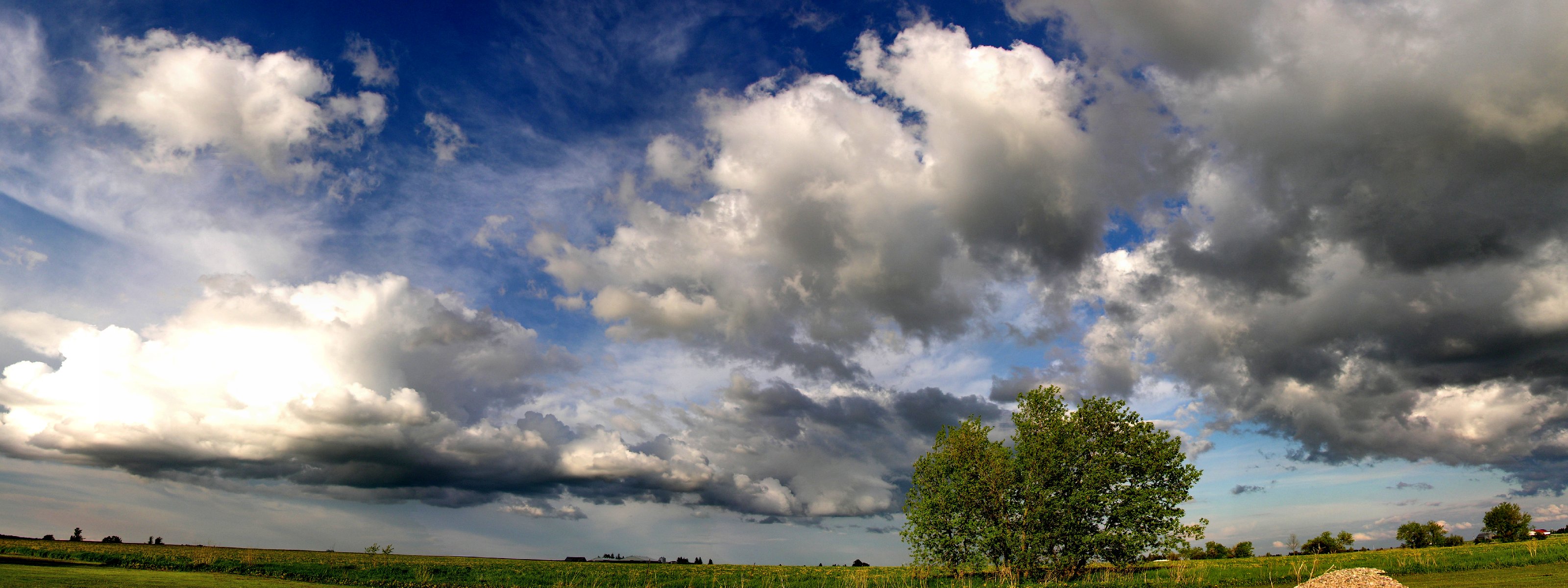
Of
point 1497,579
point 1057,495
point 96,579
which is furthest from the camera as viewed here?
point 1057,495

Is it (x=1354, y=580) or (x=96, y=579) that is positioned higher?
(x=1354, y=580)

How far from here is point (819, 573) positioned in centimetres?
8588

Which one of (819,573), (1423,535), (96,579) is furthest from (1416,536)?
(96,579)

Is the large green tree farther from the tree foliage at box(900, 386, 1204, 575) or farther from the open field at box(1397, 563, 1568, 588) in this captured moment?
the open field at box(1397, 563, 1568, 588)

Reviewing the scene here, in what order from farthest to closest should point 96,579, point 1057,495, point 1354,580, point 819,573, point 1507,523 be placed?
1. point 1507,523
2. point 819,573
3. point 1057,495
4. point 1354,580
5. point 96,579

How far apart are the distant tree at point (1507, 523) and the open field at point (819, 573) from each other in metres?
149

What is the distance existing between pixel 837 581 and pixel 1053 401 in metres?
31.7

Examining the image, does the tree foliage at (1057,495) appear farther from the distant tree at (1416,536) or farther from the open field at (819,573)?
the distant tree at (1416,536)

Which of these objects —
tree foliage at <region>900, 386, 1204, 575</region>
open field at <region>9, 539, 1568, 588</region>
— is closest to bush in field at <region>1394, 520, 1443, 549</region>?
open field at <region>9, 539, 1568, 588</region>

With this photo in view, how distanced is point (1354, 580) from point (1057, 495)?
20919 millimetres

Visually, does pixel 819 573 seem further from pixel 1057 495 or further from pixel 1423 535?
pixel 1423 535

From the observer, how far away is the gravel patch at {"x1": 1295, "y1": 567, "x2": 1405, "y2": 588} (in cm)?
2017

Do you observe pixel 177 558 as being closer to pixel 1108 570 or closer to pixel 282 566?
pixel 282 566

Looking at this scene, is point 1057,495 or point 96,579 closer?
point 96,579
